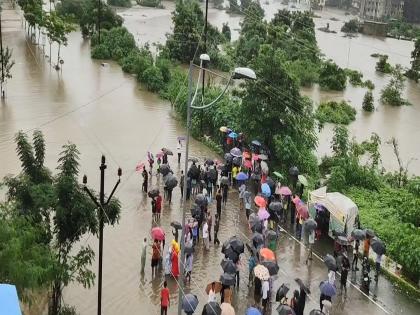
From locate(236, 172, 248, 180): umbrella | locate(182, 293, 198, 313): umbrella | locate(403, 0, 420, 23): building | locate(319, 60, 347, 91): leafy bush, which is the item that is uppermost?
locate(403, 0, 420, 23): building

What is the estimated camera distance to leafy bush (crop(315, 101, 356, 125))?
31.5 meters

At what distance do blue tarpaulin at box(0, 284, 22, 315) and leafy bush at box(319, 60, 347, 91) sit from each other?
34327 mm

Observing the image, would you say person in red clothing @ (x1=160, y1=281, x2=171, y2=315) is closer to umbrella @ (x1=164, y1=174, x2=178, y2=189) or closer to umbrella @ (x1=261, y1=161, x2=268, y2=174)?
umbrella @ (x1=164, y1=174, x2=178, y2=189)

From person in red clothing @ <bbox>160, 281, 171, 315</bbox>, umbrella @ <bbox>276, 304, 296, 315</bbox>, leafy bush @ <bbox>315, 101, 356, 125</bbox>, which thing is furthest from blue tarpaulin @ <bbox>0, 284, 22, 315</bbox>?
leafy bush @ <bbox>315, 101, 356, 125</bbox>

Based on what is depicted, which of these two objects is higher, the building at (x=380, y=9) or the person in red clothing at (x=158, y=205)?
the building at (x=380, y=9)

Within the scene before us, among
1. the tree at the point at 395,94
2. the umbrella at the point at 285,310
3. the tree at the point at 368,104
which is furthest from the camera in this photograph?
the tree at the point at 395,94

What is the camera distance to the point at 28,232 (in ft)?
34.8

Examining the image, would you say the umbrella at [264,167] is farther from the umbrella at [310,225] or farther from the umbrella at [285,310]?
the umbrella at [285,310]

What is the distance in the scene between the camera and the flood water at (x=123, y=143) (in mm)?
14125

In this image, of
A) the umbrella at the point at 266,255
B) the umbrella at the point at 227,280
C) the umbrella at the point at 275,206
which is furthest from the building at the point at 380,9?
the umbrella at the point at 227,280

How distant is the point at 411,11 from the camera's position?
85062mm

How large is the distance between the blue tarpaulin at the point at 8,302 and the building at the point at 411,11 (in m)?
85.2

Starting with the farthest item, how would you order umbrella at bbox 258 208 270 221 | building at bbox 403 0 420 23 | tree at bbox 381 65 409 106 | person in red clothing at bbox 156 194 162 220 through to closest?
building at bbox 403 0 420 23
tree at bbox 381 65 409 106
person in red clothing at bbox 156 194 162 220
umbrella at bbox 258 208 270 221

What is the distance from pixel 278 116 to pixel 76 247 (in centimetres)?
911
